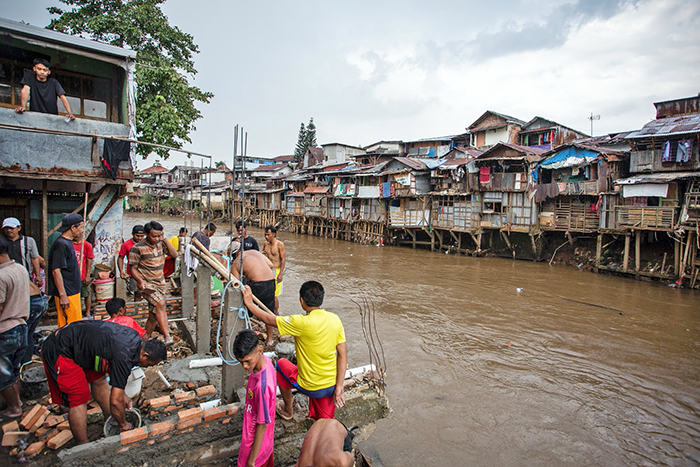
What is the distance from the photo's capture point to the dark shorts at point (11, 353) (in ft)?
12.2

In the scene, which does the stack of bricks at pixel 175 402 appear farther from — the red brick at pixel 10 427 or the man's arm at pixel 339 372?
the man's arm at pixel 339 372

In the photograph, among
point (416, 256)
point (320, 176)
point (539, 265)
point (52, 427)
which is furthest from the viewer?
point (320, 176)

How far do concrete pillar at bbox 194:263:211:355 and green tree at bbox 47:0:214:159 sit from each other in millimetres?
8096

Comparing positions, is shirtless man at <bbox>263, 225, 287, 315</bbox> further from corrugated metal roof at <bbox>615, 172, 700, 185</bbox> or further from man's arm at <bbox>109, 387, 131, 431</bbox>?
corrugated metal roof at <bbox>615, 172, 700, 185</bbox>

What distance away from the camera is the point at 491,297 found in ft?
46.2

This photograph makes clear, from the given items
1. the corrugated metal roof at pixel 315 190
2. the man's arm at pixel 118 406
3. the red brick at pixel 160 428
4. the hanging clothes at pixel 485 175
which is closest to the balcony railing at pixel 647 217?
the hanging clothes at pixel 485 175

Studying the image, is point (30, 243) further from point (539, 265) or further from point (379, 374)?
point (539, 265)

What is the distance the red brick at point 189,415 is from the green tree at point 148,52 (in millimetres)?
9909

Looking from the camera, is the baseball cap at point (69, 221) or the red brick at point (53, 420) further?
the baseball cap at point (69, 221)

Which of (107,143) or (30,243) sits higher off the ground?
(107,143)

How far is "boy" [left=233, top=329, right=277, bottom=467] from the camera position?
306 cm

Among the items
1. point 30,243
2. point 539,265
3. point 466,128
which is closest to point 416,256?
point 539,265

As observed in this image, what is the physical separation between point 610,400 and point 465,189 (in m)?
19.3

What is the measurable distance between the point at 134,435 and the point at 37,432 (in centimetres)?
104
